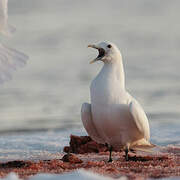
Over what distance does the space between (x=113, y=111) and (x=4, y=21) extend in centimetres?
209

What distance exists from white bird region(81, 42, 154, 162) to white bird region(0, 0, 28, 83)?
117cm

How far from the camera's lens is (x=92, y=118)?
909cm

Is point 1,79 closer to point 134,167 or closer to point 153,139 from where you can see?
point 134,167

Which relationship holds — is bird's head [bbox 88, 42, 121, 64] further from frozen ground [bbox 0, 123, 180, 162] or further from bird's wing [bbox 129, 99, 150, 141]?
frozen ground [bbox 0, 123, 180, 162]

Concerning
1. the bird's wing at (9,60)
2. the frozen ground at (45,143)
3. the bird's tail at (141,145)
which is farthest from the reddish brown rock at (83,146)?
the bird's wing at (9,60)

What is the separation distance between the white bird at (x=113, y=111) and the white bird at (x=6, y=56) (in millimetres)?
1174

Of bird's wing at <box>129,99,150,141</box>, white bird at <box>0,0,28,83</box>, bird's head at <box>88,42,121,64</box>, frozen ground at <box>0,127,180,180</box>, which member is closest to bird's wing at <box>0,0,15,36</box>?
white bird at <box>0,0,28,83</box>

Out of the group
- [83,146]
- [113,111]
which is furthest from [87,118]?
[83,146]

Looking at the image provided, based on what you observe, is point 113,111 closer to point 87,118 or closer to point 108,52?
point 87,118

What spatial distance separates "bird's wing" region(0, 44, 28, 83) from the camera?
29.5 ft

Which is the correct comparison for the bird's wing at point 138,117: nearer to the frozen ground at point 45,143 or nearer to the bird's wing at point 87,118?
the bird's wing at point 87,118

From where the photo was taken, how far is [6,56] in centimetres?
905

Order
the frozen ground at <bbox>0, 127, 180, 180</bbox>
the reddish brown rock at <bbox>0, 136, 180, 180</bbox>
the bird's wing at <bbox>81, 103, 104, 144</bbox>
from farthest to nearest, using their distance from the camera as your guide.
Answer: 1. the frozen ground at <bbox>0, 127, 180, 180</bbox>
2. the bird's wing at <bbox>81, 103, 104, 144</bbox>
3. the reddish brown rock at <bbox>0, 136, 180, 180</bbox>

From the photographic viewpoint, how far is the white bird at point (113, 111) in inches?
343
